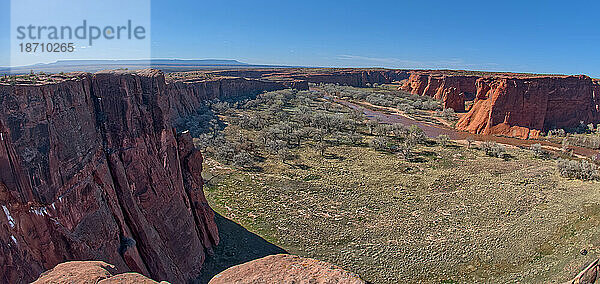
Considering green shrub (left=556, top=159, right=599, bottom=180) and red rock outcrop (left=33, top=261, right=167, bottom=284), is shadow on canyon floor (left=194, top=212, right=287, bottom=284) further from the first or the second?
green shrub (left=556, top=159, right=599, bottom=180)

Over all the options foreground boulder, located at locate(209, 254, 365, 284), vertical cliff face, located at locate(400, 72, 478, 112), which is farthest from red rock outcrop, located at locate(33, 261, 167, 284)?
vertical cliff face, located at locate(400, 72, 478, 112)

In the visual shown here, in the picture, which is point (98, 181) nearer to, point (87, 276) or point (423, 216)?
point (87, 276)

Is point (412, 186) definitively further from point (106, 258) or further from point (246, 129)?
point (246, 129)

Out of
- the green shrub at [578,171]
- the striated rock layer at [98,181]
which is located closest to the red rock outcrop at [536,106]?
the green shrub at [578,171]

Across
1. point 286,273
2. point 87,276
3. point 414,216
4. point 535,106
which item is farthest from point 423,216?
point 535,106

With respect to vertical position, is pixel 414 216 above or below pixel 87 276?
below
